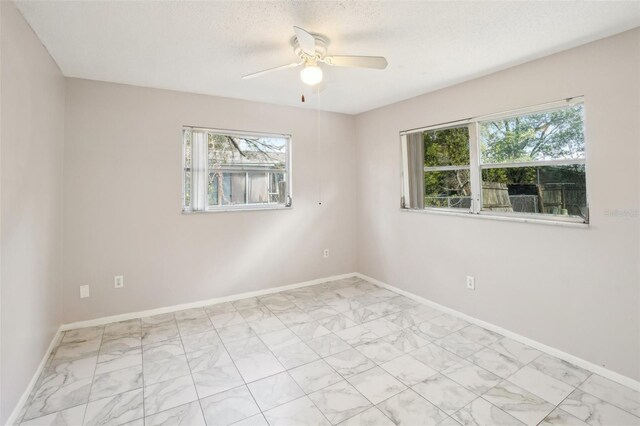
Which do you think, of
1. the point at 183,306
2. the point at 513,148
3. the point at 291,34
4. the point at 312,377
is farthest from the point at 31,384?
the point at 513,148

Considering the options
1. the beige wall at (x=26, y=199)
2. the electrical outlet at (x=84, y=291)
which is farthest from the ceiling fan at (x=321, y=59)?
the electrical outlet at (x=84, y=291)

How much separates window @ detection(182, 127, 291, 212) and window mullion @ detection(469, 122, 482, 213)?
6.92ft

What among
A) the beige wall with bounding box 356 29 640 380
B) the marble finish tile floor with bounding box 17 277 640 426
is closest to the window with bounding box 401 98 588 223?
the beige wall with bounding box 356 29 640 380

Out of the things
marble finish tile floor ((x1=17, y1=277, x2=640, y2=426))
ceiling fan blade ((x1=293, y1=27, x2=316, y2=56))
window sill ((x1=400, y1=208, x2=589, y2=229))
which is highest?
ceiling fan blade ((x1=293, y1=27, x2=316, y2=56))

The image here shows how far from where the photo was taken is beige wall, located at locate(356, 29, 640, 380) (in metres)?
2.08

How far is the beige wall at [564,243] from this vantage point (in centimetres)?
208

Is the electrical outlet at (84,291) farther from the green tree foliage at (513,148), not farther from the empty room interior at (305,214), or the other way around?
the green tree foliage at (513,148)

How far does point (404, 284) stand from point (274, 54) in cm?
285

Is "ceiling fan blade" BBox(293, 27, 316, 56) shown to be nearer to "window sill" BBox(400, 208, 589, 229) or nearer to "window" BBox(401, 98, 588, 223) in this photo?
"window" BBox(401, 98, 588, 223)

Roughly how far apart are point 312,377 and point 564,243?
6.94 ft

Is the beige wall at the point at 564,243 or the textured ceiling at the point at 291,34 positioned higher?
the textured ceiling at the point at 291,34

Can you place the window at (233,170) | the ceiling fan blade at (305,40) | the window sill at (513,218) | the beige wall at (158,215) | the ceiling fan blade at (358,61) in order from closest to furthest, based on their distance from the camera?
the ceiling fan blade at (305,40) < the ceiling fan blade at (358,61) < the window sill at (513,218) < the beige wall at (158,215) < the window at (233,170)

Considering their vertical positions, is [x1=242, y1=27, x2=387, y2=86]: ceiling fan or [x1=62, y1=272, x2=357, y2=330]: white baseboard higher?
[x1=242, y1=27, x2=387, y2=86]: ceiling fan

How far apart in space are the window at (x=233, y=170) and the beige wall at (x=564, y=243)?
1630 millimetres
